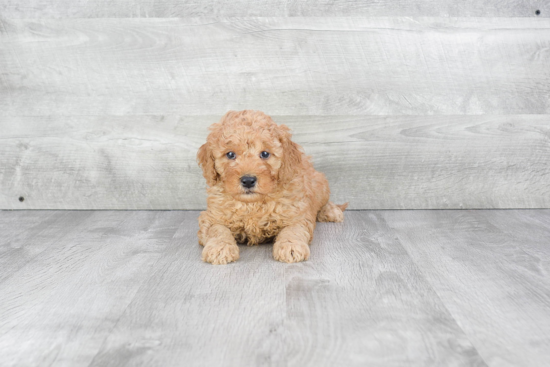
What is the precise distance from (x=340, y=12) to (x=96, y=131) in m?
1.39

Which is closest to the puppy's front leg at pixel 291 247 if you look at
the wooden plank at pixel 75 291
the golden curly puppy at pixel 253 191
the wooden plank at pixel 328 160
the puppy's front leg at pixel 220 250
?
the golden curly puppy at pixel 253 191

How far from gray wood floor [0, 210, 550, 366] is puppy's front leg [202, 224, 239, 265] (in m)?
0.04

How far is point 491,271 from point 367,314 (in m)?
0.61

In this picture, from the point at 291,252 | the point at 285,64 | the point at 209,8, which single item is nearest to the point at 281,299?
the point at 291,252

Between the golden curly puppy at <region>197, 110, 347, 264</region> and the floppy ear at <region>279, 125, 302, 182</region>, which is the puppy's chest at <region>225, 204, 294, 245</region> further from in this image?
the floppy ear at <region>279, 125, 302, 182</region>

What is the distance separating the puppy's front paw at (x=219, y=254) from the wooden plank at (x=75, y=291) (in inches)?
8.2

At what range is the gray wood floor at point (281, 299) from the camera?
132cm

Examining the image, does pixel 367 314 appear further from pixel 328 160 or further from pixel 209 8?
pixel 209 8

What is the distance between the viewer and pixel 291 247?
6.47 feet

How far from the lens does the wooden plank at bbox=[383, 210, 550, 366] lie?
4.52 feet

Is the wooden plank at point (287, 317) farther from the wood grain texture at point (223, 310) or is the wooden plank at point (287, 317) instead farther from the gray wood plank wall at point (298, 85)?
the gray wood plank wall at point (298, 85)

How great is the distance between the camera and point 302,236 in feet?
6.75

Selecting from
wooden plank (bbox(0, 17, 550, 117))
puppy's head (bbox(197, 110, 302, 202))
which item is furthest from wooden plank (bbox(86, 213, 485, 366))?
wooden plank (bbox(0, 17, 550, 117))

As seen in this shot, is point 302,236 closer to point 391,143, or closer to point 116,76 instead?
point 391,143
